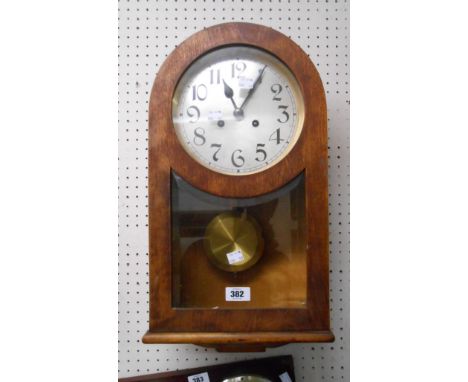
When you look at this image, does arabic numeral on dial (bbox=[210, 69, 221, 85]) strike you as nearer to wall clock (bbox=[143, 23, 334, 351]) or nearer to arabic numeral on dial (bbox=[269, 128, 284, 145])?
wall clock (bbox=[143, 23, 334, 351])

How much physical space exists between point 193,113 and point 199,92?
0.05 metres

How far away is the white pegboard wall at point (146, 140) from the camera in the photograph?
36.0 inches

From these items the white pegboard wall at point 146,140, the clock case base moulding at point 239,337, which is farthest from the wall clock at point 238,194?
the white pegboard wall at point 146,140

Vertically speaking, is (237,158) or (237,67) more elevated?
(237,67)

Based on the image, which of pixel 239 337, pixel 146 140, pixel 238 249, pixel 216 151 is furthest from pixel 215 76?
pixel 239 337

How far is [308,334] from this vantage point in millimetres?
698

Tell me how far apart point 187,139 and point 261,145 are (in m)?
0.15

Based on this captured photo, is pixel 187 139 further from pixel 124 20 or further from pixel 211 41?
pixel 124 20

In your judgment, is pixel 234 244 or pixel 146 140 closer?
pixel 234 244

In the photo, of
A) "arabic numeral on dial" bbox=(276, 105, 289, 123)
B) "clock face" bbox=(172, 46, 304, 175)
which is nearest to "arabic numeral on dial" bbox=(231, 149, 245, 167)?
"clock face" bbox=(172, 46, 304, 175)

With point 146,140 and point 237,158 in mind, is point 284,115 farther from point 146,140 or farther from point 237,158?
point 146,140

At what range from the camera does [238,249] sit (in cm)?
79

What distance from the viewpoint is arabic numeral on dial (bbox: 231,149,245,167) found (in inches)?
29.3

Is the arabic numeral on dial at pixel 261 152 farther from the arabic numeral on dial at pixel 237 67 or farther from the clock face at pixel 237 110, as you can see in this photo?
the arabic numeral on dial at pixel 237 67
